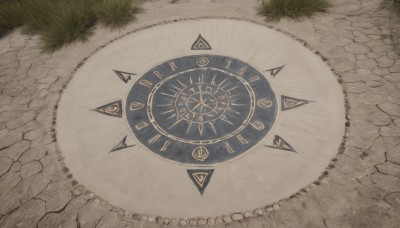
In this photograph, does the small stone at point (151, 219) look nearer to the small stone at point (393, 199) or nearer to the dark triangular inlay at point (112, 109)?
the dark triangular inlay at point (112, 109)

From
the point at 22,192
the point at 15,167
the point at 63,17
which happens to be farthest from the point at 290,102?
the point at 63,17

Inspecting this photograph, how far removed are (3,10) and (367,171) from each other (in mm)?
11505

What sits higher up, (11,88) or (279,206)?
(279,206)

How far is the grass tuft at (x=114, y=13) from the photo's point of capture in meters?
10.2

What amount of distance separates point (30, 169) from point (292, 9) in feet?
26.8

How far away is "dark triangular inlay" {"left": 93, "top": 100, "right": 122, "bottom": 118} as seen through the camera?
24.9 ft

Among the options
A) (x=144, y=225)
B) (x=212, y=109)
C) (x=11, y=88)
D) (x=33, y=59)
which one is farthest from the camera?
(x=33, y=59)

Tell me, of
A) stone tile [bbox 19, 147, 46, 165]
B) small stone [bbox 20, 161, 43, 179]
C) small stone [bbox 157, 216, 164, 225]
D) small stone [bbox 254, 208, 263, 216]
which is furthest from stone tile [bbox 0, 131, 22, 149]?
small stone [bbox 254, 208, 263, 216]

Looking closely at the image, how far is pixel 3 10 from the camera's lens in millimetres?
10789

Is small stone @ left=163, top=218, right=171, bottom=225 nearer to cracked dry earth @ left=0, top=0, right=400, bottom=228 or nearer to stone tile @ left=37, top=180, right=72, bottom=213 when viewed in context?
cracked dry earth @ left=0, top=0, right=400, bottom=228

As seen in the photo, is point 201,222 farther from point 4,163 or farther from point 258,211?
point 4,163

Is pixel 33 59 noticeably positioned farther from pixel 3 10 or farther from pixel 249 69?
pixel 249 69

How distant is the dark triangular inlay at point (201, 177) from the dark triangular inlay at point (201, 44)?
12.9 ft

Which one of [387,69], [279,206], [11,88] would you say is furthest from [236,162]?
[11,88]
